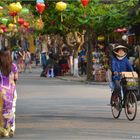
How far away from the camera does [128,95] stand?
45.6ft

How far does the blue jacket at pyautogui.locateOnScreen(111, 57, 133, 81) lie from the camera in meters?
14.2

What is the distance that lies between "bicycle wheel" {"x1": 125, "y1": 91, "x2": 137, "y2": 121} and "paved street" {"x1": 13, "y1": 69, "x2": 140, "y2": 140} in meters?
0.14

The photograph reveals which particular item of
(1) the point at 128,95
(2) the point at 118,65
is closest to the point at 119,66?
(2) the point at 118,65

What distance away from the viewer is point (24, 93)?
23.3 m

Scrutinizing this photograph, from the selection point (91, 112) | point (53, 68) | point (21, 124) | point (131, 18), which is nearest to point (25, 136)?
point (21, 124)

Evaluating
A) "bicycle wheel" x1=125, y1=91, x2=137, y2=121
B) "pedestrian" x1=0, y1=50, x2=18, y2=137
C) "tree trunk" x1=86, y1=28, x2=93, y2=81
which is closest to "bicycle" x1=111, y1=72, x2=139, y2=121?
"bicycle wheel" x1=125, y1=91, x2=137, y2=121

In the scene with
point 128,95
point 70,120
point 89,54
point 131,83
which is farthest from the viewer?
point 89,54

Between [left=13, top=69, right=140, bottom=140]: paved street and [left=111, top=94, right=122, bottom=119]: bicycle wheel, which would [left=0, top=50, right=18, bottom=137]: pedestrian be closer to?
[left=13, top=69, right=140, bottom=140]: paved street

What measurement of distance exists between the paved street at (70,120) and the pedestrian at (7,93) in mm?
297

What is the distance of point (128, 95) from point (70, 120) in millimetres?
1488

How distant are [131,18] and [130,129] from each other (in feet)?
45.2

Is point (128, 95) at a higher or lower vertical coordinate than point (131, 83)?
lower

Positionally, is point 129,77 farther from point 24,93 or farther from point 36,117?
→ point 24,93

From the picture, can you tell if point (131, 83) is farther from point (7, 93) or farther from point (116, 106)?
point (7, 93)
